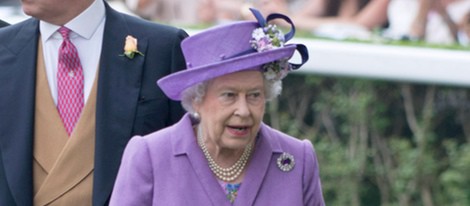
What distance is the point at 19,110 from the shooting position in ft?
19.3

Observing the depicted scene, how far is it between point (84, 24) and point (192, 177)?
0.97 m

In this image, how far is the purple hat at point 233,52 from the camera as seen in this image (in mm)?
5141

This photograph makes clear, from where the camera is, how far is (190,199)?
524cm

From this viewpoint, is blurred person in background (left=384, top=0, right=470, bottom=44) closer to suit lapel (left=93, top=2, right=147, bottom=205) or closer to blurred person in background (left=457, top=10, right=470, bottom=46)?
blurred person in background (left=457, top=10, right=470, bottom=46)

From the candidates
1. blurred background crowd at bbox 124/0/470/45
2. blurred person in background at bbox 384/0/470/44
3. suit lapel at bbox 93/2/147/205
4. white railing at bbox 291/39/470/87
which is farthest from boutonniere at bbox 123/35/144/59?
blurred person in background at bbox 384/0/470/44

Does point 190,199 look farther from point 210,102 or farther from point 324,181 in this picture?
point 324,181

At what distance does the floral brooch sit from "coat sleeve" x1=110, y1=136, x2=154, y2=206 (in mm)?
439

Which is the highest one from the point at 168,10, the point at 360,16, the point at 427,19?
the point at 427,19

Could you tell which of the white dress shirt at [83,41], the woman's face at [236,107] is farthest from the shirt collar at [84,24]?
the woman's face at [236,107]

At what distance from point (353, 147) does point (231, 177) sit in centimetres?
393

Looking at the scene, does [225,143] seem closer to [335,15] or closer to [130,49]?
[130,49]

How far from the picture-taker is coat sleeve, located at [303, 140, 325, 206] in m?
5.30

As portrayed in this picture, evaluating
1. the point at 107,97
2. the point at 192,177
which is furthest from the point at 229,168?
the point at 107,97

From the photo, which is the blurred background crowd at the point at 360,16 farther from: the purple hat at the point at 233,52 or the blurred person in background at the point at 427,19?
the purple hat at the point at 233,52
